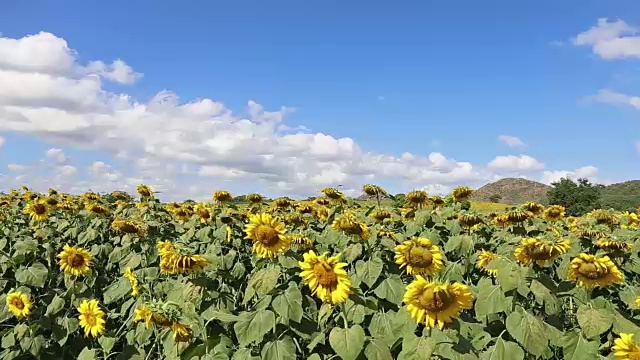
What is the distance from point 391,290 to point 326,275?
683mm

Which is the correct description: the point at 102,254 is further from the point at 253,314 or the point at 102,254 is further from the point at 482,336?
the point at 482,336

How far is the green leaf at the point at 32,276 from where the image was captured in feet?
18.8

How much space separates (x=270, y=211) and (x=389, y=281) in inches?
156

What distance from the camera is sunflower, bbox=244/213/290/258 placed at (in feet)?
12.9

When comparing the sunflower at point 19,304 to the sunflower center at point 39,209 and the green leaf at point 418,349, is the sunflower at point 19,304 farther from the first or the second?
the green leaf at point 418,349

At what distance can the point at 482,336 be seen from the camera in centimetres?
369

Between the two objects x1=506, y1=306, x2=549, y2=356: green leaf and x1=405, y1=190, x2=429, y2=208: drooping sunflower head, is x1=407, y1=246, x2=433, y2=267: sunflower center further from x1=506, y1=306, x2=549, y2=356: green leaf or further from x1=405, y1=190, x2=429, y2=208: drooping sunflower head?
x1=405, y1=190, x2=429, y2=208: drooping sunflower head

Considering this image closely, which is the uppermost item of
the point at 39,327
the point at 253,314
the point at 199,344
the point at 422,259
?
the point at 422,259

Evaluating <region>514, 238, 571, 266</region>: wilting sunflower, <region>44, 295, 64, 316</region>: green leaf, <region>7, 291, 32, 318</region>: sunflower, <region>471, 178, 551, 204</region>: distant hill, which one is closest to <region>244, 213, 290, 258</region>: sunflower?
<region>514, 238, 571, 266</region>: wilting sunflower

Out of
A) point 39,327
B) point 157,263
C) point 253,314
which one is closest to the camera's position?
point 253,314

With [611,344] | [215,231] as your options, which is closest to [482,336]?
[611,344]

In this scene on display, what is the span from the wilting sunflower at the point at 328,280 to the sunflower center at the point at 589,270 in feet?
5.34

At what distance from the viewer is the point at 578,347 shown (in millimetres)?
3498

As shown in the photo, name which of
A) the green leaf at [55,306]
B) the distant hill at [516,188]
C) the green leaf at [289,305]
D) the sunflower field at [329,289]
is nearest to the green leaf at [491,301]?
the sunflower field at [329,289]
